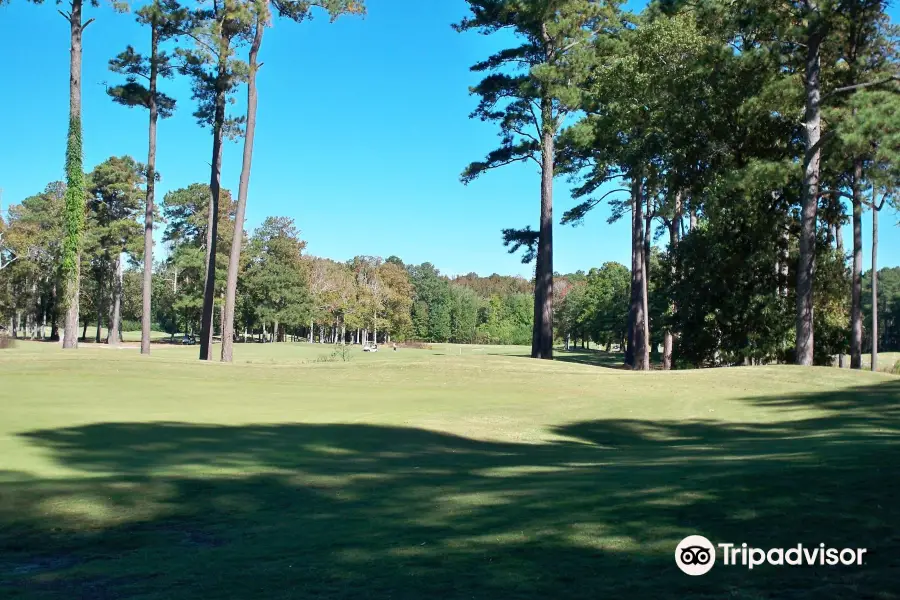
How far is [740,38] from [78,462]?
96.0ft

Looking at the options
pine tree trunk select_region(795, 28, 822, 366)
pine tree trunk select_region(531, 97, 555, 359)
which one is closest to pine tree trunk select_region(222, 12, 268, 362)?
pine tree trunk select_region(531, 97, 555, 359)

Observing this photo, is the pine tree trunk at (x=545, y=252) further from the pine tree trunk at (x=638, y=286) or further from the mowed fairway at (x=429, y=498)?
the mowed fairway at (x=429, y=498)

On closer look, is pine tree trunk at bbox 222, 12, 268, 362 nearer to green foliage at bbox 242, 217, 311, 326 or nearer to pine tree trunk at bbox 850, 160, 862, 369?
pine tree trunk at bbox 850, 160, 862, 369

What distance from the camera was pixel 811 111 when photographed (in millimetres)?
26000

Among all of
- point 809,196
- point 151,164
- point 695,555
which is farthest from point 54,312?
point 695,555

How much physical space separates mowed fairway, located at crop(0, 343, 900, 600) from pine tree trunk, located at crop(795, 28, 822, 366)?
9.61 m

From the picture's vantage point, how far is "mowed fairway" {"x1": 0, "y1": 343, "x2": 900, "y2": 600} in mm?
5012

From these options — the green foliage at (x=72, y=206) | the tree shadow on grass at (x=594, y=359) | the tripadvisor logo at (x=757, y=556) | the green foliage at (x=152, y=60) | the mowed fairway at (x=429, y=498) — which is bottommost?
the tree shadow on grass at (x=594, y=359)

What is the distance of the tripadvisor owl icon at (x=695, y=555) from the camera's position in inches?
195

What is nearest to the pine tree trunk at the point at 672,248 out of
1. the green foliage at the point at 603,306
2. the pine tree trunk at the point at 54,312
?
the green foliage at the point at 603,306

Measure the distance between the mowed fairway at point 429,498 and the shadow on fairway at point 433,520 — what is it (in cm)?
3

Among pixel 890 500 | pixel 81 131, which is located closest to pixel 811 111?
pixel 890 500

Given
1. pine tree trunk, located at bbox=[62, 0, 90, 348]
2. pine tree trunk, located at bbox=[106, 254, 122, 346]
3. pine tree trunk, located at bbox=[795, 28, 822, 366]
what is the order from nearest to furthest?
pine tree trunk, located at bbox=[795, 28, 822, 366], pine tree trunk, located at bbox=[62, 0, 90, 348], pine tree trunk, located at bbox=[106, 254, 122, 346]

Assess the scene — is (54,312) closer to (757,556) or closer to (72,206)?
(72,206)
